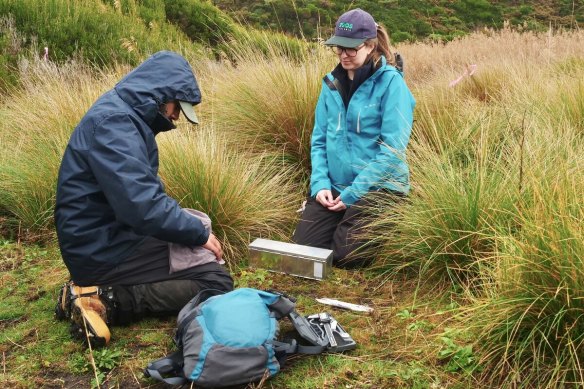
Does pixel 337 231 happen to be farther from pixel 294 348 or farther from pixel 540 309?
pixel 540 309

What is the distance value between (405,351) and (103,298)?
155 cm

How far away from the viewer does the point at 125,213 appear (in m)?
3.17

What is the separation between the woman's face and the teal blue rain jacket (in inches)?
5.0

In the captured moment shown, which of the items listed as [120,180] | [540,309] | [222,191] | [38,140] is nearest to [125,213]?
[120,180]

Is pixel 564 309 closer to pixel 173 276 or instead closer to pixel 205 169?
pixel 173 276

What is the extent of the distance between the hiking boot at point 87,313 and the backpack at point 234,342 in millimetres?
416

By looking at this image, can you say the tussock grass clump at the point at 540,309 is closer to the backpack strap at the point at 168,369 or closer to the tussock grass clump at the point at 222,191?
the backpack strap at the point at 168,369

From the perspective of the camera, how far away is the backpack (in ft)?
9.50

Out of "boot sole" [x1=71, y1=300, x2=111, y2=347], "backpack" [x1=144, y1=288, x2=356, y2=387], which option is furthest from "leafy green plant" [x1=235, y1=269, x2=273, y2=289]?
"boot sole" [x1=71, y1=300, x2=111, y2=347]

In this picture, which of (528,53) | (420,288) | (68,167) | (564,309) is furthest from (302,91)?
(528,53)

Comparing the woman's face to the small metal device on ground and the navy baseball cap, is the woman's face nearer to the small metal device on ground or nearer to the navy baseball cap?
the navy baseball cap

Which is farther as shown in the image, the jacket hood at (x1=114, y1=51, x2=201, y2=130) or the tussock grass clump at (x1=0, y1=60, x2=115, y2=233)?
the tussock grass clump at (x1=0, y1=60, x2=115, y2=233)

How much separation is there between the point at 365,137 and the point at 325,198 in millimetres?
504

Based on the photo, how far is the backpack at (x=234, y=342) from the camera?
289 centimetres
